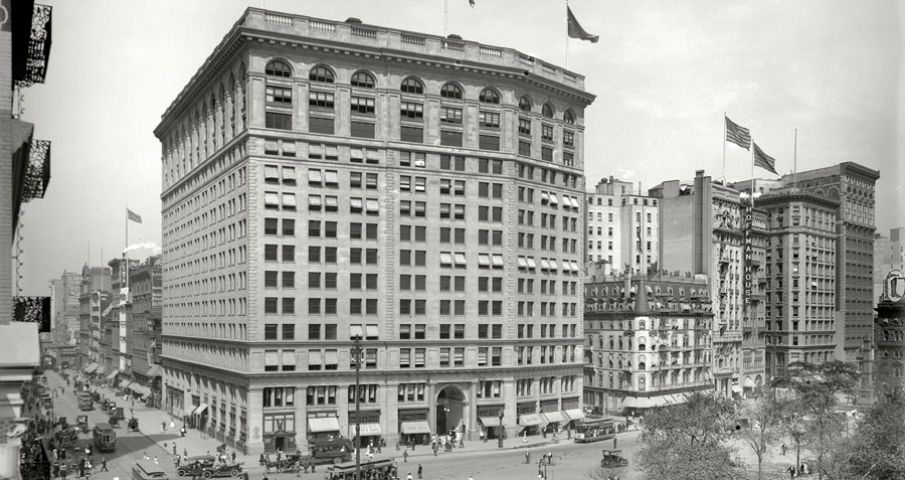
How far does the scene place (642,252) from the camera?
524ft

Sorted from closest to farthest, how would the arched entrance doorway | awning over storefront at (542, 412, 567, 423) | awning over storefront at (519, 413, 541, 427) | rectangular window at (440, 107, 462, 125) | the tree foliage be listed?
1. the tree foliage
2. the arched entrance doorway
3. rectangular window at (440, 107, 462, 125)
4. awning over storefront at (519, 413, 541, 427)
5. awning over storefront at (542, 412, 567, 423)

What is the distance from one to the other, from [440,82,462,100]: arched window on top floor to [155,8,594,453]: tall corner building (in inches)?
10.1

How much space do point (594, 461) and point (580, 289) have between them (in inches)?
1195

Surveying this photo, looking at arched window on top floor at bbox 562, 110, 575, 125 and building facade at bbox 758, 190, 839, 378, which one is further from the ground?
arched window on top floor at bbox 562, 110, 575, 125

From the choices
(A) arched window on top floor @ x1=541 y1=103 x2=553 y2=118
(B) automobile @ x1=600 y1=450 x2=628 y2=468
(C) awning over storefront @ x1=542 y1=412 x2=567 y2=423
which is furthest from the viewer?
(A) arched window on top floor @ x1=541 y1=103 x2=553 y2=118

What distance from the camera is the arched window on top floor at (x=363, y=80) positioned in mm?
85188

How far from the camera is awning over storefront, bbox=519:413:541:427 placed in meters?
91.9

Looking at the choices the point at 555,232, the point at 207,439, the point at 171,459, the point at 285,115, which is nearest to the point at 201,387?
the point at 207,439

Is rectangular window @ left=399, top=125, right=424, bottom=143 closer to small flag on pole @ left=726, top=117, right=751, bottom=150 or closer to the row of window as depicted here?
the row of window

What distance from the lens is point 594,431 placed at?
91.4m

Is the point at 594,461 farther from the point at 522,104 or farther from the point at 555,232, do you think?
the point at 522,104

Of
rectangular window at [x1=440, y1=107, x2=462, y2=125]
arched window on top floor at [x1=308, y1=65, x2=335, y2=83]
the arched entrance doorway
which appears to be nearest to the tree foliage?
the arched entrance doorway

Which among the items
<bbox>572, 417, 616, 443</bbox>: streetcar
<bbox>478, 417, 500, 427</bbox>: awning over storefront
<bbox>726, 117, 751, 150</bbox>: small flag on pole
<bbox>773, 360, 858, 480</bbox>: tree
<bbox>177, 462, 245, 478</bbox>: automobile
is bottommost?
<bbox>572, 417, 616, 443</bbox>: streetcar

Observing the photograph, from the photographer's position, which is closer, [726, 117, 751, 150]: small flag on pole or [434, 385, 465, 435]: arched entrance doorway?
[434, 385, 465, 435]: arched entrance doorway
